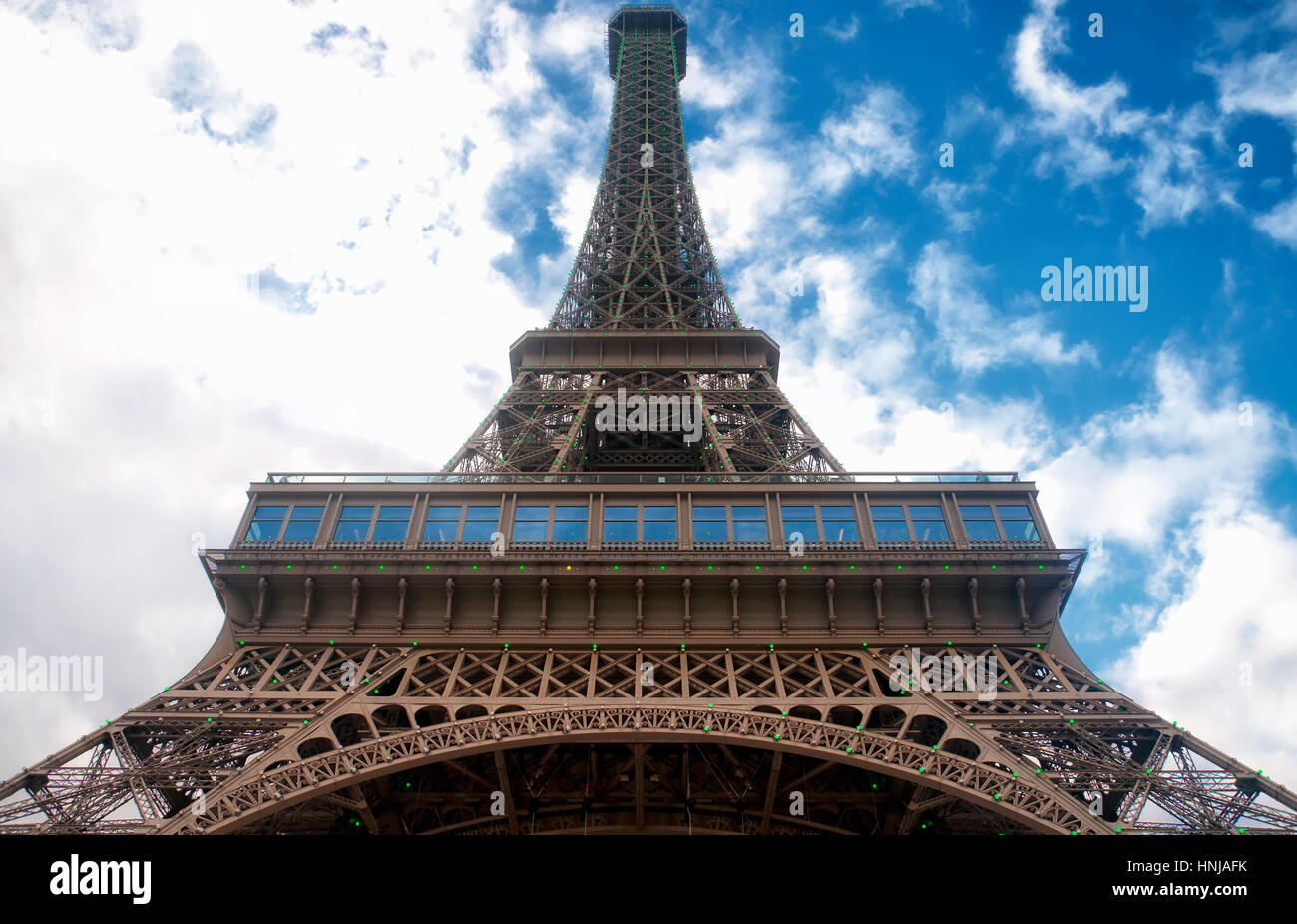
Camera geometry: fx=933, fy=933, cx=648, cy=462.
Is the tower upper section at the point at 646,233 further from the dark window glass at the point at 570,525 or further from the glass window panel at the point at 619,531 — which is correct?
the glass window panel at the point at 619,531

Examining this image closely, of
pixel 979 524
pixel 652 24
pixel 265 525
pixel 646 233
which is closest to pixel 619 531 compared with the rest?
pixel 265 525

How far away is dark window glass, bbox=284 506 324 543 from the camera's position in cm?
2662

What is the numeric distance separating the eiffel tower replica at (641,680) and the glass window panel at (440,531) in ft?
0.24

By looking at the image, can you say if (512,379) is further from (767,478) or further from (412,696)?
(412,696)

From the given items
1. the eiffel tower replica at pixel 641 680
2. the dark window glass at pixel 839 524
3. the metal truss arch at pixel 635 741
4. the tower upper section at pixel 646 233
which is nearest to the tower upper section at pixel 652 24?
the tower upper section at pixel 646 233

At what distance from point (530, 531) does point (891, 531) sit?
10.4 meters

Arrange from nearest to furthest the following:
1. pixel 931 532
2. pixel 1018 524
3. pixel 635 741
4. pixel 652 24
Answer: pixel 635 741 → pixel 931 532 → pixel 1018 524 → pixel 652 24

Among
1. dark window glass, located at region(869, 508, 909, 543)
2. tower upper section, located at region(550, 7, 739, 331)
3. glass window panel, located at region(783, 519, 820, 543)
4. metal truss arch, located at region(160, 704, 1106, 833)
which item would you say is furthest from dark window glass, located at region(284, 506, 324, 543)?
tower upper section, located at region(550, 7, 739, 331)

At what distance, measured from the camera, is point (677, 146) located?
197 ft

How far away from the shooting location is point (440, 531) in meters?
27.1

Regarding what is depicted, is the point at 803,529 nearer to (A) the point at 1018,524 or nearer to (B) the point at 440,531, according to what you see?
(A) the point at 1018,524

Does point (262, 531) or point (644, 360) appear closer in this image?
point (262, 531)
